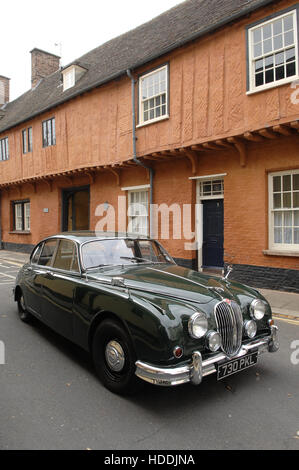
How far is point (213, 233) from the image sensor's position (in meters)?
10.5

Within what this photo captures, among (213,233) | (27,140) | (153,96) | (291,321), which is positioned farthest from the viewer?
(27,140)

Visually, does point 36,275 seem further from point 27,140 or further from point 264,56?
A: point 27,140

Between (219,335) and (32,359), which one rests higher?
(219,335)

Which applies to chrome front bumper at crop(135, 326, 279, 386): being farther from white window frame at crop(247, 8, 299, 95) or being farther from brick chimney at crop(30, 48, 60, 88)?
brick chimney at crop(30, 48, 60, 88)

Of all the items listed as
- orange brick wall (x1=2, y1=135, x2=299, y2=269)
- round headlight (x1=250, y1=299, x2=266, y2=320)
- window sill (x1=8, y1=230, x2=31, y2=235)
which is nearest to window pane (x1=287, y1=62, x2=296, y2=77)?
orange brick wall (x1=2, y1=135, x2=299, y2=269)

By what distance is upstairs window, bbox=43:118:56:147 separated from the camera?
15.9m

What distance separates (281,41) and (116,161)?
6405 mm

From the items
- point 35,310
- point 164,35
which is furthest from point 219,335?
point 164,35

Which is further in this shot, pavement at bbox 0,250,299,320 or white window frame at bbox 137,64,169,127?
white window frame at bbox 137,64,169,127

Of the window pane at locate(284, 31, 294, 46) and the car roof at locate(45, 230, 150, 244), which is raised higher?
the window pane at locate(284, 31, 294, 46)

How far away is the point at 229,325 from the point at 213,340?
31 cm

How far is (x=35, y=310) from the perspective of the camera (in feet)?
17.0

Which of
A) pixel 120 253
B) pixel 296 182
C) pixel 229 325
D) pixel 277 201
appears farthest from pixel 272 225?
pixel 229 325
